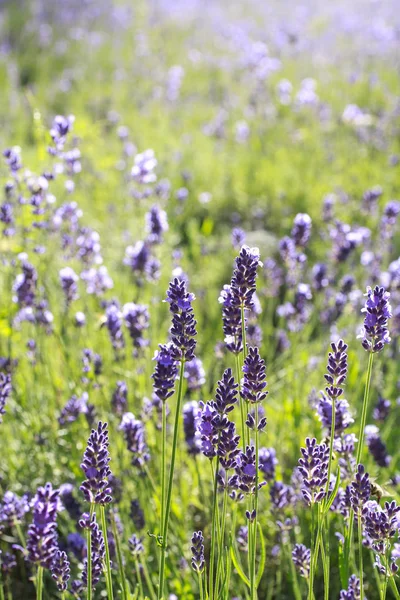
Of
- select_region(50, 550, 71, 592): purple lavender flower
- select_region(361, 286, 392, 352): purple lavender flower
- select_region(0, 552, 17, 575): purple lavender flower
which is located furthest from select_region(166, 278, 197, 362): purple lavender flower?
select_region(0, 552, 17, 575): purple lavender flower

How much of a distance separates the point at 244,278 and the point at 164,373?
27 centimetres

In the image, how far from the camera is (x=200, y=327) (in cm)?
415

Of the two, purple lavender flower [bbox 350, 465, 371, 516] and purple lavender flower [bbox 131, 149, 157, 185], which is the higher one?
purple lavender flower [bbox 131, 149, 157, 185]

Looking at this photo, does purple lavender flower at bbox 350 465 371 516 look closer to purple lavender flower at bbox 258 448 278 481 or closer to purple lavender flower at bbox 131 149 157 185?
purple lavender flower at bbox 258 448 278 481

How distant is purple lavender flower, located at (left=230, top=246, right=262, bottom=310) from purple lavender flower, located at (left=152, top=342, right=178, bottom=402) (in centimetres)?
19

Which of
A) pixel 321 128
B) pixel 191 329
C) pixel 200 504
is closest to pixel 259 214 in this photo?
pixel 321 128

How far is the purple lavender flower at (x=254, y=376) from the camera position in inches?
56.7

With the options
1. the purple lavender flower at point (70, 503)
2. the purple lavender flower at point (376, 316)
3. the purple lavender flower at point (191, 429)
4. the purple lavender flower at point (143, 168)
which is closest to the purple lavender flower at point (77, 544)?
the purple lavender flower at point (70, 503)

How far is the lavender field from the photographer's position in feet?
4.92

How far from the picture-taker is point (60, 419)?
→ 2541 mm

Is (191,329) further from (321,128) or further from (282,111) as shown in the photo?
(282,111)

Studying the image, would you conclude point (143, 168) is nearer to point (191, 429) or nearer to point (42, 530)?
point (191, 429)

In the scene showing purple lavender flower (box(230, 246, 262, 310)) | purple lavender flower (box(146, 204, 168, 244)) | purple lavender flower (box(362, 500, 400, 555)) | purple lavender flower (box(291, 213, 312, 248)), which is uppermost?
purple lavender flower (box(146, 204, 168, 244))

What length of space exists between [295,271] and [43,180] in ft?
3.87
